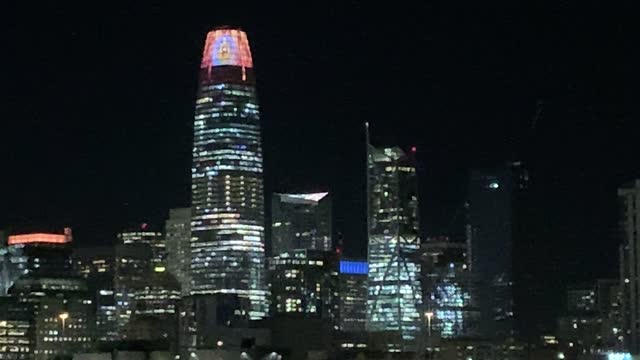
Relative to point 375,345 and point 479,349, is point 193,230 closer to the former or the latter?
point 375,345

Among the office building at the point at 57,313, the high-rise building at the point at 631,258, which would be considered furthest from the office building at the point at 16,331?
the high-rise building at the point at 631,258

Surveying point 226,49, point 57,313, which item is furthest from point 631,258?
point 226,49

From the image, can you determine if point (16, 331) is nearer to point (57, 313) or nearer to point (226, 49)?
point (57, 313)

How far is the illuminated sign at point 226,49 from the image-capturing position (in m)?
162

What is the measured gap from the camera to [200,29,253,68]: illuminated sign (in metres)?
162

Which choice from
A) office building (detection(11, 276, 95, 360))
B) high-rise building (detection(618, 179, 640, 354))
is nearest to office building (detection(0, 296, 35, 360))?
office building (detection(11, 276, 95, 360))

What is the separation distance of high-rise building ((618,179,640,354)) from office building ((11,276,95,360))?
37.2 metres

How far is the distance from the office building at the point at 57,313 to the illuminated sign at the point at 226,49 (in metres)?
32.9

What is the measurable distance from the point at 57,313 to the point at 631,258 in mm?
44826

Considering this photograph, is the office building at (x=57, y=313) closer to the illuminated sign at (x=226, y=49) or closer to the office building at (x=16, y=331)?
the office building at (x=16, y=331)

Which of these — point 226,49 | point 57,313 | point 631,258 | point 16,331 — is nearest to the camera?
point 631,258

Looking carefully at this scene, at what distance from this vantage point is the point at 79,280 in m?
142

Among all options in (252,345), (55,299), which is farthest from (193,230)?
(252,345)

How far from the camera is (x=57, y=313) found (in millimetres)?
128000
